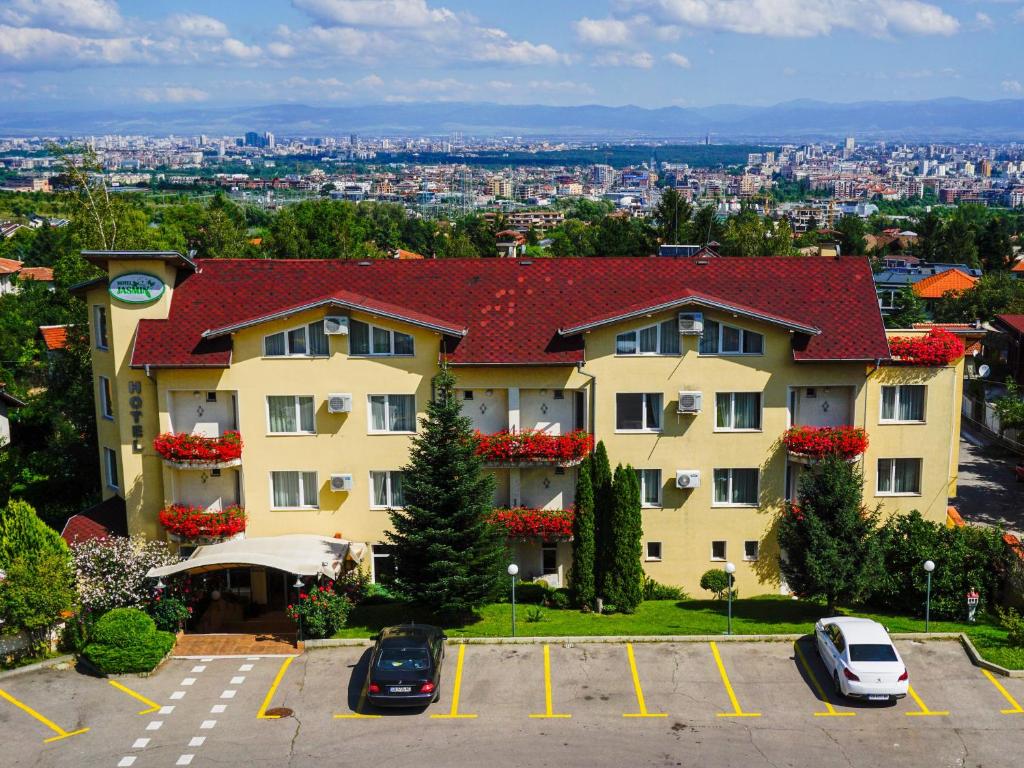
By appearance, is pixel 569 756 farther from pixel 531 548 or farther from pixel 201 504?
pixel 201 504

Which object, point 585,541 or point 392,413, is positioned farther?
point 392,413

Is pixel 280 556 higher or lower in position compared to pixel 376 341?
lower

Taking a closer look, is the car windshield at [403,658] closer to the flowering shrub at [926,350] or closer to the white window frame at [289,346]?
the white window frame at [289,346]

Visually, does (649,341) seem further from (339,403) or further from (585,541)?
(339,403)

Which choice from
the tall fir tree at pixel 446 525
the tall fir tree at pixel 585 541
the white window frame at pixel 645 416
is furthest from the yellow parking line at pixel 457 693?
the white window frame at pixel 645 416

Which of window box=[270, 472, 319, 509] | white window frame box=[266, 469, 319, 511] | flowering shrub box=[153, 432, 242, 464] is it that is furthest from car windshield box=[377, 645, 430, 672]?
flowering shrub box=[153, 432, 242, 464]

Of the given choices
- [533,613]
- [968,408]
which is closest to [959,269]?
[968,408]

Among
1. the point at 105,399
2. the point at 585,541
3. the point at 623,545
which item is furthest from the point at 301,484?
the point at 623,545
